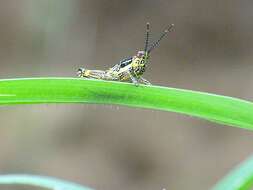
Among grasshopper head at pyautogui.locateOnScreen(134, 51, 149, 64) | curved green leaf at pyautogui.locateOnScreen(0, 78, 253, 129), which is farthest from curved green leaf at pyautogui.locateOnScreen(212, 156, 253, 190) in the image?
grasshopper head at pyautogui.locateOnScreen(134, 51, 149, 64)

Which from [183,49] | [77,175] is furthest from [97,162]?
[183,49]

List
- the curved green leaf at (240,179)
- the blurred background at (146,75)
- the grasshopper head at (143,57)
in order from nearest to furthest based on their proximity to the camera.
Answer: the curved green leaf at (240,179) → the grasshopper head at (143,57) → the blurred background at (146,75)

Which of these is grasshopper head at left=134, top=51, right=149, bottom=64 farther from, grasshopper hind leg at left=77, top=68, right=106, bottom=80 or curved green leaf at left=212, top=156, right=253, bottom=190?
curved green leaf at left=212, top=156, right=253, bottom=190

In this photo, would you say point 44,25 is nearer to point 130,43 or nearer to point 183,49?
point 130,43

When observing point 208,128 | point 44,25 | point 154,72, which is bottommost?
point 208,128

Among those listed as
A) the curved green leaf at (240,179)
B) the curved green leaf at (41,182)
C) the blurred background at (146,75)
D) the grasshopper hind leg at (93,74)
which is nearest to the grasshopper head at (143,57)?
the grasshopper hind leg at (93,74)

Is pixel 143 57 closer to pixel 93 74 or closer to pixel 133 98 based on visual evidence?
pixel 93 74

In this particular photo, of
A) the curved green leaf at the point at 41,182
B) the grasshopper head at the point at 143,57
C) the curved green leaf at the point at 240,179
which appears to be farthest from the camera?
the grasshopper head at the point at 143,57

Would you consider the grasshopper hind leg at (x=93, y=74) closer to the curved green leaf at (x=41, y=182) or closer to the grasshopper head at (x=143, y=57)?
the grasshopper head at (x=143, y=57)

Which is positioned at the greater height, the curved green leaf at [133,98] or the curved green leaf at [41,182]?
the curved green leaf at [133,98]
